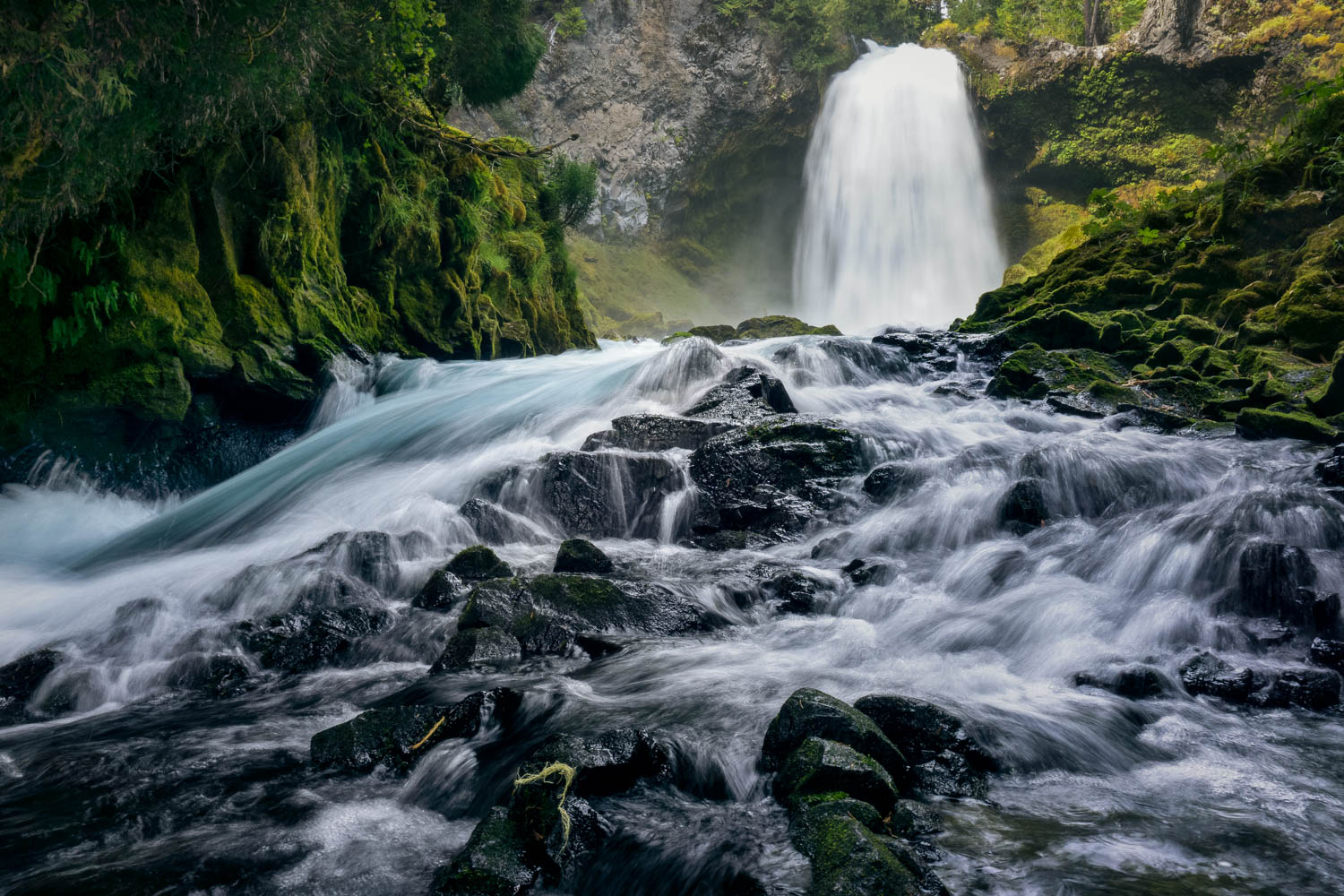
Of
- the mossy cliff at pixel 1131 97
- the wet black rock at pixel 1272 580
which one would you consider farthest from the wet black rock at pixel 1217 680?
the mossy cliff at pixel 1131 97

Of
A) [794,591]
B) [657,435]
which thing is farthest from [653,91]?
[794,591]

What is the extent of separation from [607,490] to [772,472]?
1.51 meters

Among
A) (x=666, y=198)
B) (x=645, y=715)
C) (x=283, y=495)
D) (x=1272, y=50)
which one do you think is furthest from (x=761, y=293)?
(x=645, y=715)

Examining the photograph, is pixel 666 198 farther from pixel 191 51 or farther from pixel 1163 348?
pixel 191 51

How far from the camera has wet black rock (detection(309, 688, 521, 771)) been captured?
294 centimetres

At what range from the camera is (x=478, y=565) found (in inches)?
206

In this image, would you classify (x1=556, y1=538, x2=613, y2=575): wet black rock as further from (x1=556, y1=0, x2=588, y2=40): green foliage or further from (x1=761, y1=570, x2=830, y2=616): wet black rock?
(x1=556, y1=0, x2=588, y2=40): green foliage

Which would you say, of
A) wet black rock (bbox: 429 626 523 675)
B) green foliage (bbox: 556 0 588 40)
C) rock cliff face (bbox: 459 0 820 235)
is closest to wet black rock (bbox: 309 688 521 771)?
wet black rock (bbox: 429 626 523 675)

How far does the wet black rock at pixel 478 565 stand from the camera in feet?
17.0

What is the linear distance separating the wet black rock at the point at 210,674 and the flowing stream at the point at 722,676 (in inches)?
3.0

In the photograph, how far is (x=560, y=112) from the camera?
105ft

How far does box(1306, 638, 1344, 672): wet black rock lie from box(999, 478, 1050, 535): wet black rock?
7.09 ft

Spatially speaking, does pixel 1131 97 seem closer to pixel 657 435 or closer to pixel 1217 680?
pixel 657 435

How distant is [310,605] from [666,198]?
31.0m
